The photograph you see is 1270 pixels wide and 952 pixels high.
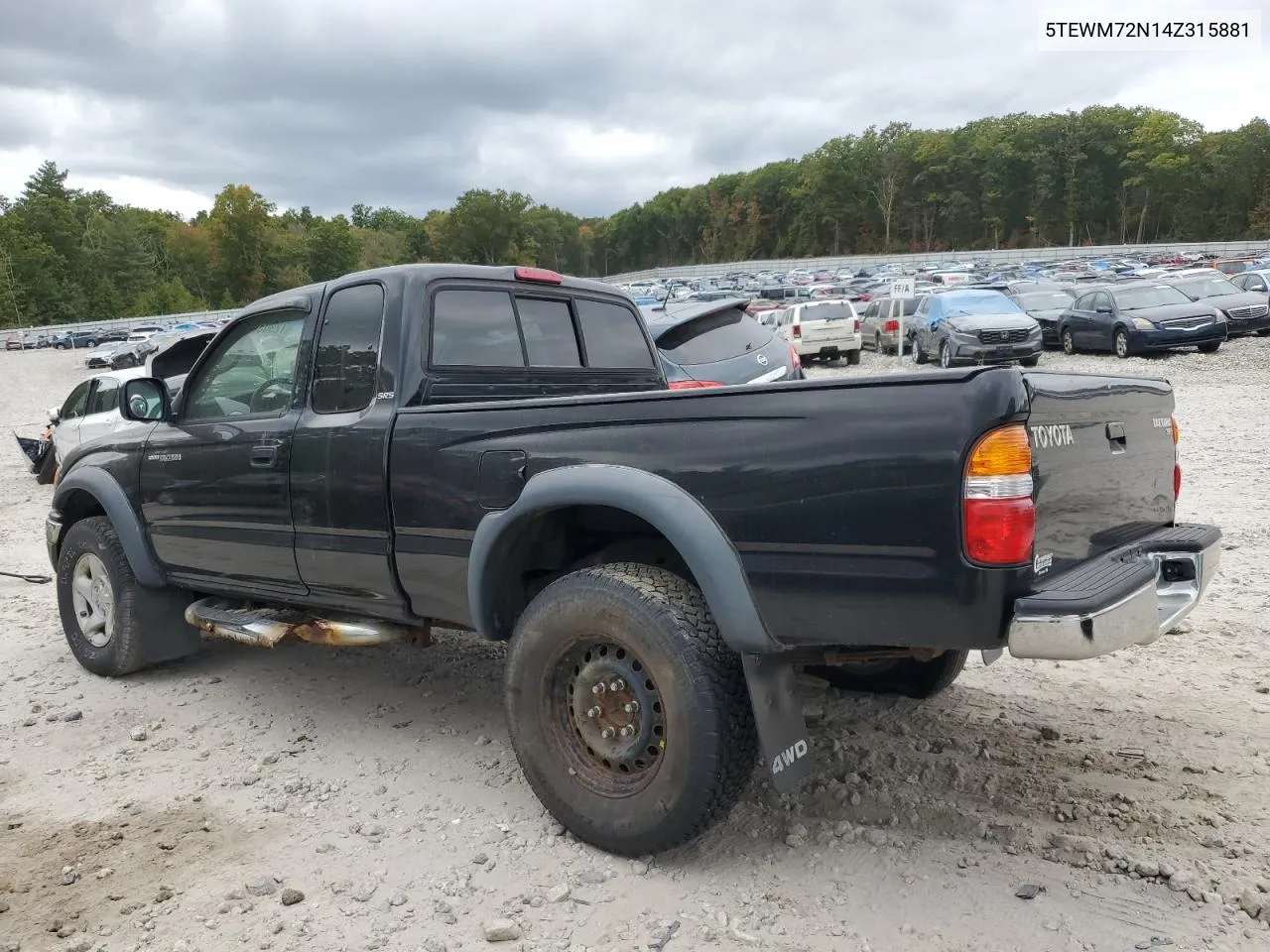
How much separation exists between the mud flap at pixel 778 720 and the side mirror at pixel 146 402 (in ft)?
11.8

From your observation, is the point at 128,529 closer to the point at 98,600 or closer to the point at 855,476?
the point at 98,600

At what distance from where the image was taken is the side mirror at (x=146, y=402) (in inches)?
201

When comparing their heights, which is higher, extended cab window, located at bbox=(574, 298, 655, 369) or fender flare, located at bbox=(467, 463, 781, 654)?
extended cab window, located at bbox=(574, 298, 655, 369)

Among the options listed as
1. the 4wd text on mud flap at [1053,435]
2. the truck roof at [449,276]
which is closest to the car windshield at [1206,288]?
the truck roof at [449,276]

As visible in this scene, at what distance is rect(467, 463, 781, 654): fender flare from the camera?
118 inches

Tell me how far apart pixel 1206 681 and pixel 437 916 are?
12.0 ft

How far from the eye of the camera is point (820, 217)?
13475cm

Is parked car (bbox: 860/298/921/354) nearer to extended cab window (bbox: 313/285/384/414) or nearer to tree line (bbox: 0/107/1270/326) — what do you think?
extended cab window (bbox: 313/285/384/414)

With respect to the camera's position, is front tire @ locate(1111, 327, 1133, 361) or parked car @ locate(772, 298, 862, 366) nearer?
front tire @ locate(1111, 327, 1133, 361)

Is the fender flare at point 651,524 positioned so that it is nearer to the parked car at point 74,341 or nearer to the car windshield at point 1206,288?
the car windshield at point 1206,288

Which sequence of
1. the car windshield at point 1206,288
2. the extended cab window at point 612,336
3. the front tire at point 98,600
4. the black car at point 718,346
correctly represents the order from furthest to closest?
the car windshield at point 1206,288 < the black car at point 718,346 < the front tire at point 98,600 < the extended cab window at point 612,336

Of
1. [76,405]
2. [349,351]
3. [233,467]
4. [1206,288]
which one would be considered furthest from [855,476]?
[1206,288]

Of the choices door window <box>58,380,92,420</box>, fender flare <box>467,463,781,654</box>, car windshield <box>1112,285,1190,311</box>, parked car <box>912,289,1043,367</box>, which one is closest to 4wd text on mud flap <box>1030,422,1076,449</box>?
fender flare <box>467,463,781,654</box>

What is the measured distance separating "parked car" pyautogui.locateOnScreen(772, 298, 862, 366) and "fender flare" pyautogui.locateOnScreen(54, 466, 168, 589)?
18264 mm
